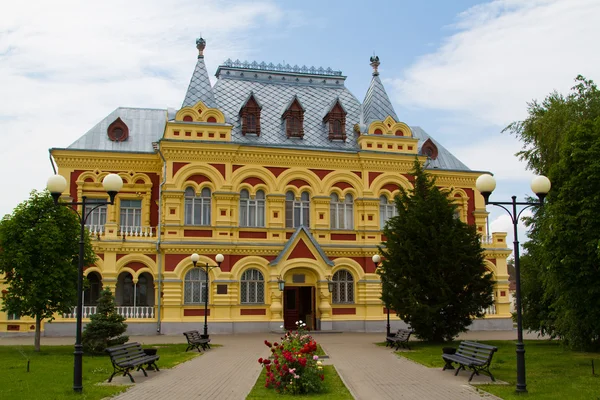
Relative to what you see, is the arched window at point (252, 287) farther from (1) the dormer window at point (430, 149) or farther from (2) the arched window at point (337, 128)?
(1) the dormer window at point (430, 149)

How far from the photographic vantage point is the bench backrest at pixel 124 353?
15.0 m

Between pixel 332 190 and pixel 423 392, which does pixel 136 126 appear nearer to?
pixel 332 190

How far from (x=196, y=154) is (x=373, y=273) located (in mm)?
11220

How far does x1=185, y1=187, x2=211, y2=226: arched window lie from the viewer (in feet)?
105

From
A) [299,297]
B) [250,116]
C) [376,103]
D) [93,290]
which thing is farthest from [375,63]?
[93,290]

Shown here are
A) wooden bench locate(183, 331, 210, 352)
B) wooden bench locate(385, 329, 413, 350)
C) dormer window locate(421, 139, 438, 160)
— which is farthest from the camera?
dormer window locate(421, 139, 438, 160)

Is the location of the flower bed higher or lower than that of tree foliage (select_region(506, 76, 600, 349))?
lower

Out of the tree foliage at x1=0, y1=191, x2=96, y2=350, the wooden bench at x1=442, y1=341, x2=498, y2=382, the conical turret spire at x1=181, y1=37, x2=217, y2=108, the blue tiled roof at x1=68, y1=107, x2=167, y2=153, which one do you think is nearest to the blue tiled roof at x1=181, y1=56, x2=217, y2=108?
the conical turret spire at x1=181, y1=37, x2=217, y2=108

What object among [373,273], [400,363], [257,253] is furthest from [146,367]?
[373,273]

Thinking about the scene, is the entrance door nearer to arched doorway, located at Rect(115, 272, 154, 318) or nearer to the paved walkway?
arched doorway, located at Rect(115, 272, 154, 318)

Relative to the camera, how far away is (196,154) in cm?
3212

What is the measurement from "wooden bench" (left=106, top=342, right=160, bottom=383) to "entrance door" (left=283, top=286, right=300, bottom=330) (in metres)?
16.0

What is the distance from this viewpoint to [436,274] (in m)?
23.9

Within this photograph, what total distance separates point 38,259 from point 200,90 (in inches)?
585
